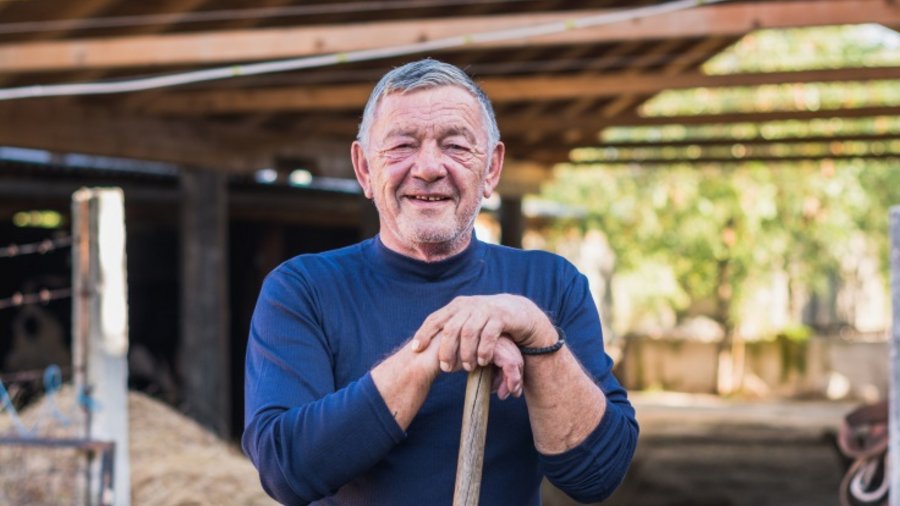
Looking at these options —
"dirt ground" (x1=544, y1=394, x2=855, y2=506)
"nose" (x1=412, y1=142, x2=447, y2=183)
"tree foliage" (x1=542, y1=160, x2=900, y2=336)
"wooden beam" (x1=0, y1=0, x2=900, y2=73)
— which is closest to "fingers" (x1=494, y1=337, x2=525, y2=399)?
"nose" (x1=412, y1=142, x2=447, y2=183)

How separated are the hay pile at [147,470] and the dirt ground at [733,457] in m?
3.33

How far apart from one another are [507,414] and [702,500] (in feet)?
26.0

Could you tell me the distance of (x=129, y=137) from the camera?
27.3ft

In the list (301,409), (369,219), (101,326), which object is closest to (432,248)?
(301,409)

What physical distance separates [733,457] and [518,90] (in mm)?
4752

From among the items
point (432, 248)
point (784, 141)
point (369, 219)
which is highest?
point (784, 141)

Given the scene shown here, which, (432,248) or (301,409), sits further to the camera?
(432,248)

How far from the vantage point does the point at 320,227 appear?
14.3m

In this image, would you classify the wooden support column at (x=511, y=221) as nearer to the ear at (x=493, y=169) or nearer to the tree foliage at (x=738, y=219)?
the tree foliage at (x=738, y=219)

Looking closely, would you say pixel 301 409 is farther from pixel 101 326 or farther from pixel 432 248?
pixel 101 326

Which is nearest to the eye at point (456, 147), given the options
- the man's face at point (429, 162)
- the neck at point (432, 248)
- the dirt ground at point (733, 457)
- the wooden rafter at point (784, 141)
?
the man's face at point (429, 162)

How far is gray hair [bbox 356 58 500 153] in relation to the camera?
1691 millimetres

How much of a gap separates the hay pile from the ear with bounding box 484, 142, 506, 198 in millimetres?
3728

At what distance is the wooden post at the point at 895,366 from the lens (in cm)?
338
